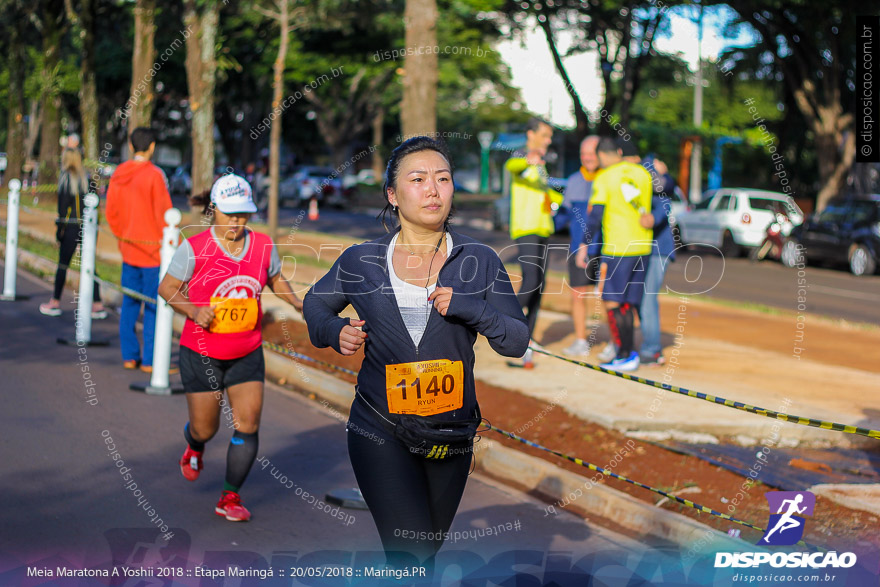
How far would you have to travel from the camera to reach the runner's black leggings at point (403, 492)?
11.5 feet

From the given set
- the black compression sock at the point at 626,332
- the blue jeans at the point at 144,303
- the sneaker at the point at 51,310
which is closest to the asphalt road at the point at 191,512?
the blue jeans at the point at 144,303

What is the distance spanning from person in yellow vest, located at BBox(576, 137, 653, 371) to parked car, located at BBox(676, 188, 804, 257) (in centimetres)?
1764

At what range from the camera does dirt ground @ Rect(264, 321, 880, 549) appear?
5.28m

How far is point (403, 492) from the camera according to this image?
11.5 feet

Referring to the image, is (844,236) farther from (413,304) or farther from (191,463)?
(413,304)

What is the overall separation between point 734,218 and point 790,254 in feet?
6.88

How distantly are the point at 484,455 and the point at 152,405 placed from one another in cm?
267

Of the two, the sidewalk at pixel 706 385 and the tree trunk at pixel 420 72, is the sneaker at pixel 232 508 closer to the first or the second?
the sidewalk at pixel 706 385

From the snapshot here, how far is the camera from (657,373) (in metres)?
9.17

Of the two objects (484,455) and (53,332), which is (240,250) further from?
(53,332)

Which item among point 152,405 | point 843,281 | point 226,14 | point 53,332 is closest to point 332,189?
point 226,14

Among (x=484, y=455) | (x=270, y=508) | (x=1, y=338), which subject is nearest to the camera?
(x=270, y=508)

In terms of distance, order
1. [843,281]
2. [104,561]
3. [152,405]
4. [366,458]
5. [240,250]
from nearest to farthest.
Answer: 1. [366,458]
2. [104,561]
3. [240,250]
4. [152,405]
5. [843,281]

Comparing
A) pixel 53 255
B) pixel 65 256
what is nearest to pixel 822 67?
pixel 53 255
